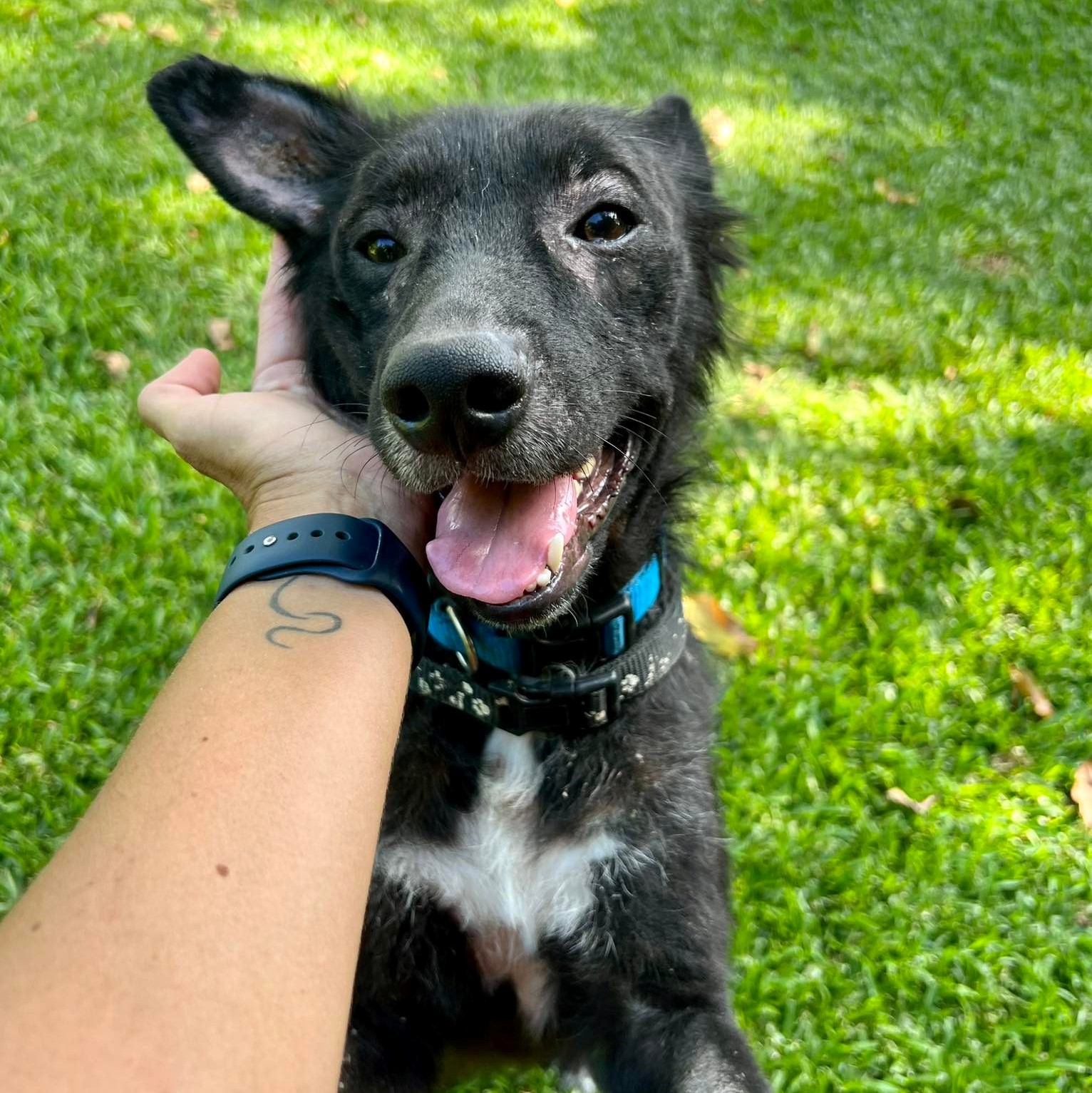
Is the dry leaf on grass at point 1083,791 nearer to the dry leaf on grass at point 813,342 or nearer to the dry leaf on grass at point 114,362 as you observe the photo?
the dry leaf on grass at point 813,342

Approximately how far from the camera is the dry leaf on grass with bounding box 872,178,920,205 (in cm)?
742

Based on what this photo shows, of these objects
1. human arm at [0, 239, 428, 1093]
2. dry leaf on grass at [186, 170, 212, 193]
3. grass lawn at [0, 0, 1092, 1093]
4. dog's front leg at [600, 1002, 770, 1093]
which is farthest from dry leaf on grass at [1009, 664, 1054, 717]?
dry leaf on grass at [186, 170, 212, 193]

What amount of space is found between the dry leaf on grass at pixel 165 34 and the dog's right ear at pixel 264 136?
220 inches

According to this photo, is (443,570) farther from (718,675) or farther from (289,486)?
(718,675)

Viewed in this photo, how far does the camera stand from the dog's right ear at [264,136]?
2607 millimetres

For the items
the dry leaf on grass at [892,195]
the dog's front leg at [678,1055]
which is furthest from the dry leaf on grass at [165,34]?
the dog's front leg at [678,1055]

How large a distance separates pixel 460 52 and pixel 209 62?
20.9ft

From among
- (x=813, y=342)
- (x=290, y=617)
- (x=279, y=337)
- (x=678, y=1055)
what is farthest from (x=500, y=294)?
(x=813, y=342)

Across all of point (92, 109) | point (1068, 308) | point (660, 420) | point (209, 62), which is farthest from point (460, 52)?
point (660, 420)

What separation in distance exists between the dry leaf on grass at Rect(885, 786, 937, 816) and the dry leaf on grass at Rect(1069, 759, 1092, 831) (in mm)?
487

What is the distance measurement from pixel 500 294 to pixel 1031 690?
287cm

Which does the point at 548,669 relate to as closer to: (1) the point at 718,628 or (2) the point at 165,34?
(1) the point at 718,628

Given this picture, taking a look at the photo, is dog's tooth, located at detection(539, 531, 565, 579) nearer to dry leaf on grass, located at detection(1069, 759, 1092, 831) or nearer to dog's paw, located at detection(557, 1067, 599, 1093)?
dog's paw, located at detection(557, 1067, 599, 1093)

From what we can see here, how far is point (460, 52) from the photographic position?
832 cm
